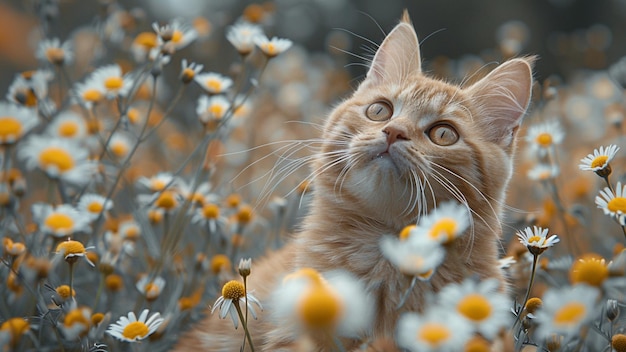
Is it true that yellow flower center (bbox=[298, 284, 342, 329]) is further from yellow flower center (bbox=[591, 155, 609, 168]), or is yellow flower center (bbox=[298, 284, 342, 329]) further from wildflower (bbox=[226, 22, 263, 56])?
wildflower (bbox=[226, 22, 263, 56])

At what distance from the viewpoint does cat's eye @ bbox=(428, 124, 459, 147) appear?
150 cm

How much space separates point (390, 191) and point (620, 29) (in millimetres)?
5165

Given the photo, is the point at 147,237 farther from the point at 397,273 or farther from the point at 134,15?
the point at 134,15

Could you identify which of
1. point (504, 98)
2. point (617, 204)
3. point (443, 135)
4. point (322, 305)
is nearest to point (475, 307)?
point (322, 305)

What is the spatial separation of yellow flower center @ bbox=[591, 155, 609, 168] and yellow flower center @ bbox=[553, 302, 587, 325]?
0.60 meters

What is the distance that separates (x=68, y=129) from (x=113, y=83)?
40cm

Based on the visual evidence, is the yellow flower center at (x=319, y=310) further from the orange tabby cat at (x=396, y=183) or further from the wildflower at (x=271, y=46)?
the wildflower at (x=271, y=46)

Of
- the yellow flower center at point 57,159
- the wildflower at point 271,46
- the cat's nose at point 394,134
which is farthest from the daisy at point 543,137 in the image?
the yellow flower center at point 57,159

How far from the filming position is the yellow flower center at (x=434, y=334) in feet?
2.59

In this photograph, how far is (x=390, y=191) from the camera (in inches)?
55.7

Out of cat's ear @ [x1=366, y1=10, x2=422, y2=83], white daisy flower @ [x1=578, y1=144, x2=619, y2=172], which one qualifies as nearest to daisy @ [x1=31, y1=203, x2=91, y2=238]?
cat's ear @ [x1=366, y1=10, x2=422, y2=83]

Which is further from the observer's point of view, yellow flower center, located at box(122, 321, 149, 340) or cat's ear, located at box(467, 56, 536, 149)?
cat's ear, located at box(467, 56, 536, 149)

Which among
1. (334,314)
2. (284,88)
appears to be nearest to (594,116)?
(284,88)

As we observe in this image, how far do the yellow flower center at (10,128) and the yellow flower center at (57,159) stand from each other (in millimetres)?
92
